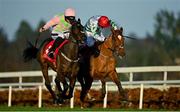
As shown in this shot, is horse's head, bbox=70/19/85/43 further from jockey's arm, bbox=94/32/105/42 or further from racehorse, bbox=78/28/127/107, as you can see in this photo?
jockey's arm, bbox=94/32/105/42

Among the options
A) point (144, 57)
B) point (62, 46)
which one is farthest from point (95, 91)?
point (144, 57)

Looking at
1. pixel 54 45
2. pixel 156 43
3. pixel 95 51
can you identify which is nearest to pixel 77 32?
pixel 54 45

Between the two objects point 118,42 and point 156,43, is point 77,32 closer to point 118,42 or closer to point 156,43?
point 118,42

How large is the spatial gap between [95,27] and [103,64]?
91cm

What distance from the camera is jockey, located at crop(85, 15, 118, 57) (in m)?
18.9

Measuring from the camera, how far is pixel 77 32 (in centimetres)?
1659

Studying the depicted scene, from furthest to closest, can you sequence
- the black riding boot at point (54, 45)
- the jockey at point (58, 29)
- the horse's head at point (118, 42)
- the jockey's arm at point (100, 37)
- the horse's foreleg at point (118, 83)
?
the jockey's arm at point (100, 37)
the horse's head at point (118, 42)
the horse's foreleg at point (118, 83)
the jockey at point (58, 29)
the black riding boot at point (54, 45)

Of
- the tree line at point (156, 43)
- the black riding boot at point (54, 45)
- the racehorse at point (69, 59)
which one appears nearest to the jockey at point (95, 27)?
the black riding boot at point (54, 45)

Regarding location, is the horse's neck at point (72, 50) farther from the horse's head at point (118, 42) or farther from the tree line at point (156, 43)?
the tree line at point (156, 43)

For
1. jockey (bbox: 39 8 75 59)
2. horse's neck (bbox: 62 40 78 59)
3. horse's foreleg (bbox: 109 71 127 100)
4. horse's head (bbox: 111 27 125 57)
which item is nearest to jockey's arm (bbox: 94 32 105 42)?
horse's head (bbox: 111 27 125 57)

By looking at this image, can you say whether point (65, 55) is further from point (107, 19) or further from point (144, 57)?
point (144, 57)

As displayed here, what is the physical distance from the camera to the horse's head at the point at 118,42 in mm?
18812

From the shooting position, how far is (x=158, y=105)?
20734mm

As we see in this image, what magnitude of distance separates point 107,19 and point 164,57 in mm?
48227
